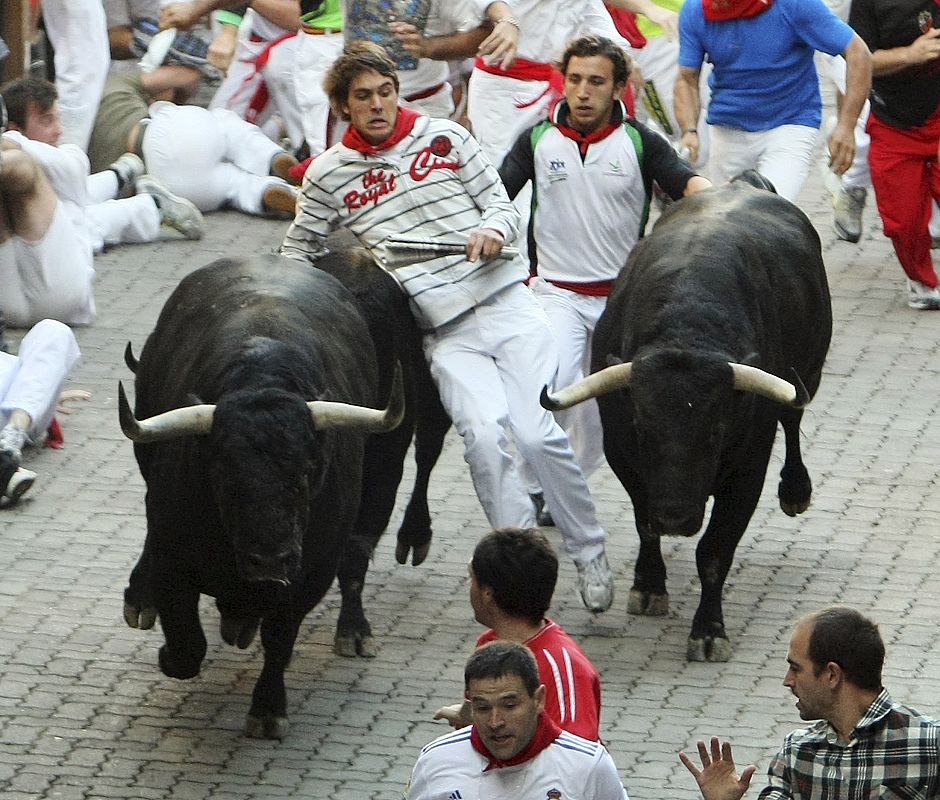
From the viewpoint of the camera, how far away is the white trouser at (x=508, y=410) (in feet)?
27.4

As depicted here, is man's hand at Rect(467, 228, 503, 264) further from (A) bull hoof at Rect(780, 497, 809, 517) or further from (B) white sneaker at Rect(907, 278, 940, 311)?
(B) white sneaker at Rect(907, 278, 940, 311)

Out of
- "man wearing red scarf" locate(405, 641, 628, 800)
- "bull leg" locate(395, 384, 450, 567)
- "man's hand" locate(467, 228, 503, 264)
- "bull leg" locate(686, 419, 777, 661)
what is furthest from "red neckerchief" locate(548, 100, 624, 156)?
"man wearing red scarf" locate(405, 641, 628, 800)

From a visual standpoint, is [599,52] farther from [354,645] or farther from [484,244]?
[354,645]

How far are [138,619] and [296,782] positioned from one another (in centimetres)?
139

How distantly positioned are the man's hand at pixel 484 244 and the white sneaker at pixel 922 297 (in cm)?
555

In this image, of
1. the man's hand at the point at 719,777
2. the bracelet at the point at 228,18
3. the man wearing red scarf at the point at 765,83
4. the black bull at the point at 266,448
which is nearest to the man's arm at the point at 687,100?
the man wearing red scarf at the point at 765,83

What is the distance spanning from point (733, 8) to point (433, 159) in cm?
342

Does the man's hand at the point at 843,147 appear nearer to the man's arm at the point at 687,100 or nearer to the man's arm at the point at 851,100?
the man's arm at the point at 851,100

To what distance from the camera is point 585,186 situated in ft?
30.0

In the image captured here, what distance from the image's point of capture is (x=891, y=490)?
10164 millimetres

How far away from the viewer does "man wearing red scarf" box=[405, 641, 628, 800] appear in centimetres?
482

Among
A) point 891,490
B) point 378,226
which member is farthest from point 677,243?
point 891,490

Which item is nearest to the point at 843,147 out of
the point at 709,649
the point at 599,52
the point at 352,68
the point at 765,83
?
the point at 765,83

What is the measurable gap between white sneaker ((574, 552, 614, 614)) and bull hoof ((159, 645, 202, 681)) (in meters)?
1.71
